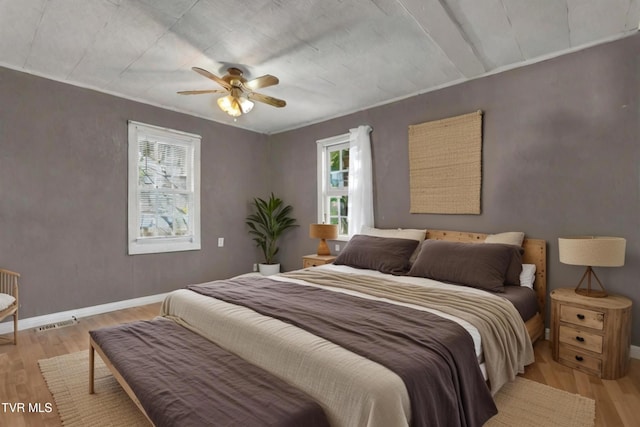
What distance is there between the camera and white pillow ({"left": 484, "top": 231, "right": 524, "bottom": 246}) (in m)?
2.87

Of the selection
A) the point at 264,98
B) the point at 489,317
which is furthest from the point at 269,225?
the point at 489,317

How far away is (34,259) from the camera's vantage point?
3195mm

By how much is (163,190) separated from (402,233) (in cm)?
303

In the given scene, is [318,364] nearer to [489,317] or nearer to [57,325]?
[489,317]

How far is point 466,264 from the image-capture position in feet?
8.70

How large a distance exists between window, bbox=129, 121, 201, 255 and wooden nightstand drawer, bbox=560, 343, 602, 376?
413cm

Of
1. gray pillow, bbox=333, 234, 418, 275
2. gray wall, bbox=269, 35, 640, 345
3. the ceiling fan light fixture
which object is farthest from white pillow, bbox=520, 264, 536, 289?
the ceiling fan light fixture

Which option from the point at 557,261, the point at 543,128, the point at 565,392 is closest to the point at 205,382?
the point at 565,392

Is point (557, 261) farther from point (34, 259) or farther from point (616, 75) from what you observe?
point (34, 259)

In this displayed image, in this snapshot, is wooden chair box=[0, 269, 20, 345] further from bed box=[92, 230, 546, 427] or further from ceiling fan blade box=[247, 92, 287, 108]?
ceiling fan blade box=[247, 92, 287, 108]

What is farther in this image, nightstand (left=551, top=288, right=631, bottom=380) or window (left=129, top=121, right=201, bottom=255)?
window (left=129, top=121, right=201, bottom=255)

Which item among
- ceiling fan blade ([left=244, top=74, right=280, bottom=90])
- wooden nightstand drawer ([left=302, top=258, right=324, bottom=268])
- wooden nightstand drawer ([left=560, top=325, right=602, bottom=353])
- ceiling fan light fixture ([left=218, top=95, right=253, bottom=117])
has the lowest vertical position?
wooden nightstand drawer ([left=560, top=325, right=602, bottom=353])

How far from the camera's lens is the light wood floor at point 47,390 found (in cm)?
180

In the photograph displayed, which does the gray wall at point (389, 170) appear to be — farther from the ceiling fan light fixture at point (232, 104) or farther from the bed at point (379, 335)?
the ceiling fan light fixture at point (232, 104)
